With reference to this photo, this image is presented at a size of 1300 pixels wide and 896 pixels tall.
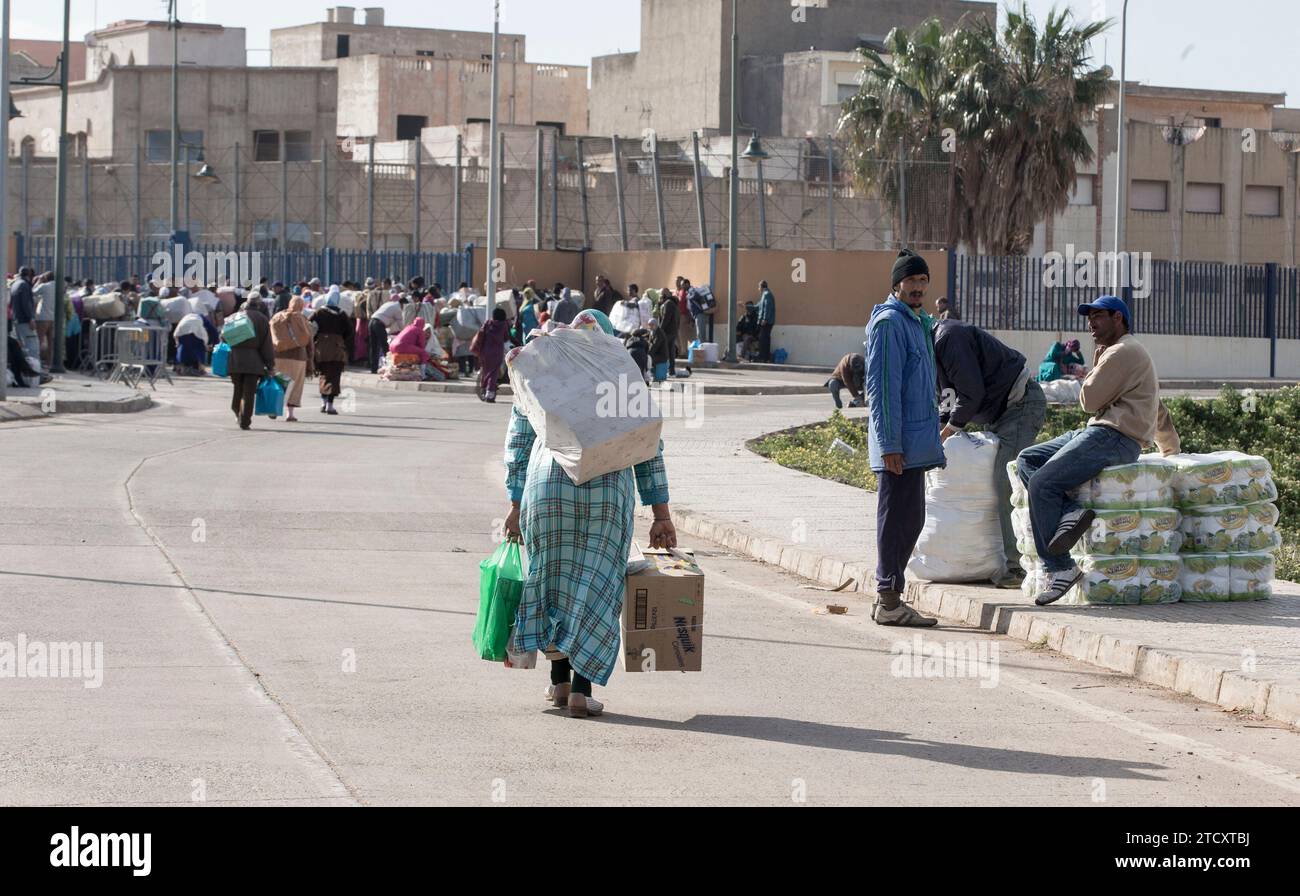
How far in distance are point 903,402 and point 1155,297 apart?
33932 millimetres

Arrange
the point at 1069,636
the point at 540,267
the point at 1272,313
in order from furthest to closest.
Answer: the point at 540,267 → the point at 1272,313 → the point at 1069,636

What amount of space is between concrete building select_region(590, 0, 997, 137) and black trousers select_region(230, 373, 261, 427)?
39.9 m

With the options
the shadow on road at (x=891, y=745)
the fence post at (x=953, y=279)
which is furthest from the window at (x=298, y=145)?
the shadow on road at (x=891, y=745)

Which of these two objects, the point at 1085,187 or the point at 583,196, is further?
the point at 1085,187

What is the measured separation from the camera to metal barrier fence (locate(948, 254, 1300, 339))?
133ft

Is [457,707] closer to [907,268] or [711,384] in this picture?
[907,268]

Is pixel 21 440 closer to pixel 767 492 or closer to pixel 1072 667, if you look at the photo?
pixel 767 492

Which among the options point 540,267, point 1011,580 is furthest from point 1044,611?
point 540,267

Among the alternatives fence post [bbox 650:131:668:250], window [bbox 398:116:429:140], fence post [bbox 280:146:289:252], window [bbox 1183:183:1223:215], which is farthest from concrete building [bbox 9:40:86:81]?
window [bbox 1183:183:1223:215]

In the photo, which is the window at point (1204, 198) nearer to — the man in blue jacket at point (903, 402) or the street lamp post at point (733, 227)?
the street lamp post at point (733, 227)

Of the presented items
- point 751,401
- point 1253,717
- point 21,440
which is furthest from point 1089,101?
point 1253,717

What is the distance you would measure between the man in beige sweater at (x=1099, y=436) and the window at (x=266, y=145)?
59.1 m

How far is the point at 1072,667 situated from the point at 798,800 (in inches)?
135

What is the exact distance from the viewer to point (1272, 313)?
42750 millimetres
